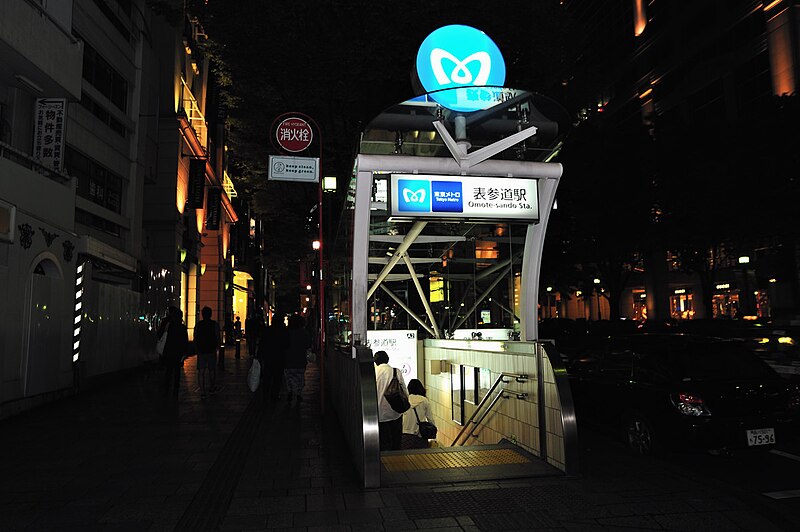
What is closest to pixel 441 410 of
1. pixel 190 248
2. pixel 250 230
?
pixel 190 248

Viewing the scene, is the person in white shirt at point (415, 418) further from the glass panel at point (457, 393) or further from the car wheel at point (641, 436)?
the car wheel at point (641, 436)

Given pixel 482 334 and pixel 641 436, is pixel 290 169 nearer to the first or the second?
pixel 482 334

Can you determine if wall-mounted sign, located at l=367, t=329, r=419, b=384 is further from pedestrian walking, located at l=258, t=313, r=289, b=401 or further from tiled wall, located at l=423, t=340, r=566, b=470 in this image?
pedestrian walking, located at l=258, t=313, r=289, b=401

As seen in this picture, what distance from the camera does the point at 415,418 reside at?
9.00 metres

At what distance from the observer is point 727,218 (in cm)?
2066

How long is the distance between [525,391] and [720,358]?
2.52 meters

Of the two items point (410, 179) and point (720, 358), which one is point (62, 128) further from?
point (720, 358)

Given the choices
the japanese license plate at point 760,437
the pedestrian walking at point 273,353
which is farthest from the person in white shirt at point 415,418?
the japanese license plate at point 760,437

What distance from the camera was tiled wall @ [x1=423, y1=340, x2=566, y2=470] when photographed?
5766 mm

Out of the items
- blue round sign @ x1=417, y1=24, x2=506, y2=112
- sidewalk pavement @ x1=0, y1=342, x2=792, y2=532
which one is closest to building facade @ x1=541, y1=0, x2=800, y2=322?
blue round sign @ x1=417, y1=24, x2=506, y2=112

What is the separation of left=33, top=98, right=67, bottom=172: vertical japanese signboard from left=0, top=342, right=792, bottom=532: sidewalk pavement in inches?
295

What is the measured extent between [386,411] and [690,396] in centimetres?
349

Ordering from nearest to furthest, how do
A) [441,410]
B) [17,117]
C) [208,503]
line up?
[208,503] → [441,410] → [17,117]

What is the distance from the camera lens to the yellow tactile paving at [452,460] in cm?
597
